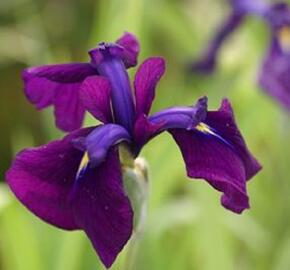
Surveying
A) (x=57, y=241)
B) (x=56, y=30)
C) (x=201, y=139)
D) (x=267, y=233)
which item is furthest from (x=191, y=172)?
(x=56, y=30)

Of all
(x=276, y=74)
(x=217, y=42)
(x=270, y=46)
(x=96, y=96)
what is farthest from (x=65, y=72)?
(x=217, y=42)

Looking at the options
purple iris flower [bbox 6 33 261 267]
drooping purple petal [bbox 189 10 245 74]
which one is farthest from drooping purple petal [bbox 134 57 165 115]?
drooping purple petal [bbox 189 10 245 74]

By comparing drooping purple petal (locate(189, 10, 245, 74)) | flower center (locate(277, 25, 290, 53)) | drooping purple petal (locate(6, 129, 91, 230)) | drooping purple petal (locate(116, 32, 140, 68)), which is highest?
drooping purple petal (locate(189, 10, 245, 74))

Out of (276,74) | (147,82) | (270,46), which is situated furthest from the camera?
(270,46)

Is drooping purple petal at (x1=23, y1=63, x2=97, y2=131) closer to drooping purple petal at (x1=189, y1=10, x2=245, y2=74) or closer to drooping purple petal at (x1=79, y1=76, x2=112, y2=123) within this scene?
drooping purple petal at (x1=79, y1=76, x2=112, y2=123)

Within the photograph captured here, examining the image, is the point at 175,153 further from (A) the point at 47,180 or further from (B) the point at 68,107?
(A) the point at 47,180

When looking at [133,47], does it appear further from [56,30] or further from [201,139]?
[56,30]
